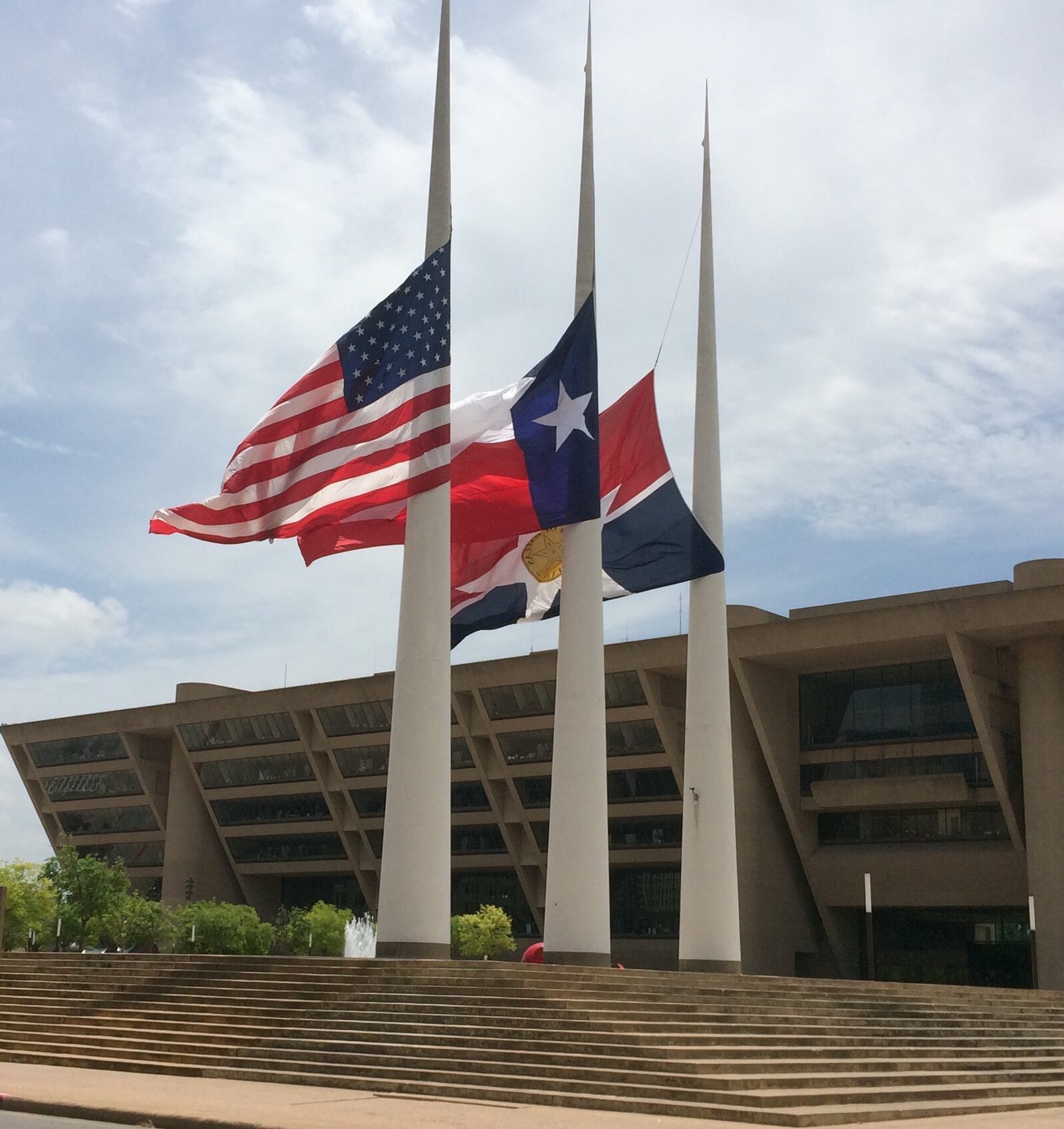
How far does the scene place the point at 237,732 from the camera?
78688mm

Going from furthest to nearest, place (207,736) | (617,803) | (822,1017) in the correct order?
(207,736), (617,803), (822,1017)

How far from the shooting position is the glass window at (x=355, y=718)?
71438 mm

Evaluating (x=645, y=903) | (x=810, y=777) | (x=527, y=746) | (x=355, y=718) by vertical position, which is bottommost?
(x=645, y=903)

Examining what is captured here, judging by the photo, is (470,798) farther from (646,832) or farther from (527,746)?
(646,832)

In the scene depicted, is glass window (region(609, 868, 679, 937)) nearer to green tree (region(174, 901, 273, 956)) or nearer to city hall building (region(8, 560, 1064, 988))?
city hall building (region(8, 560, 1064, 988))

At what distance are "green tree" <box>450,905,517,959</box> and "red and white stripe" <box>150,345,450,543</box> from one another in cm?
4000

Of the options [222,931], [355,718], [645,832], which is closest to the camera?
[645,832]

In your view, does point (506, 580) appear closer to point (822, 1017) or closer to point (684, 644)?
point (822, 1017)

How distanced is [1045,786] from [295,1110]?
42.3 meters

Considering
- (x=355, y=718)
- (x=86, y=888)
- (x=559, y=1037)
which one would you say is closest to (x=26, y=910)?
(x=86, y=888)

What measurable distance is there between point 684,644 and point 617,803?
1042cm

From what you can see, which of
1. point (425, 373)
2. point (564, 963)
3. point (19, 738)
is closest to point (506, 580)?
point (425, 373)

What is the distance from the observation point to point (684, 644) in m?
58.2

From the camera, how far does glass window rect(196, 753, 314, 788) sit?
254ft
